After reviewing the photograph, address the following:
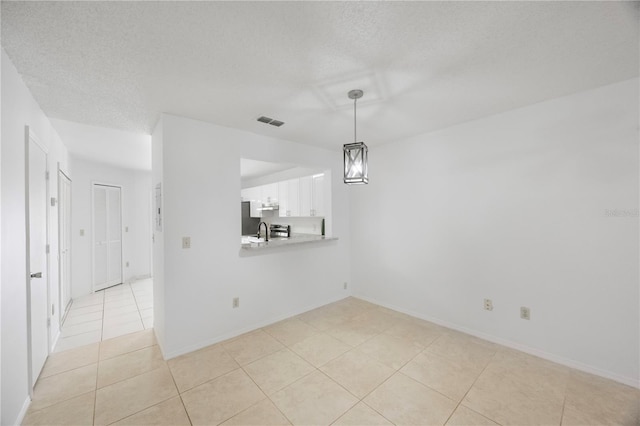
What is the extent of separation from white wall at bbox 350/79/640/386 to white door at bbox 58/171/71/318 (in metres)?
4.77

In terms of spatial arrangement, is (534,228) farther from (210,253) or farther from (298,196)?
(298,196)

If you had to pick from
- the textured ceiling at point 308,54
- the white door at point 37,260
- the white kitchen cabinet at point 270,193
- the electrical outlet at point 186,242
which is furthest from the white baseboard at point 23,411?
the white kitchen cabinet at point 270,193

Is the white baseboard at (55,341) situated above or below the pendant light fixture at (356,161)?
below

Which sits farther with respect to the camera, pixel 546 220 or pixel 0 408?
pixel 546 220

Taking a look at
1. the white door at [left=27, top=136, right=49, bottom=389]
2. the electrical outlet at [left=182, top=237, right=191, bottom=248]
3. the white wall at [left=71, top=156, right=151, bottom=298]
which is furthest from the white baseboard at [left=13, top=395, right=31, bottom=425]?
the white wall at [left=71, top=156, right=151, bottom=298]

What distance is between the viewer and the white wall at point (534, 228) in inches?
86.4

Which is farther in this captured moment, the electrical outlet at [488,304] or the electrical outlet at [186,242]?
the electrical outlet at [488,304]

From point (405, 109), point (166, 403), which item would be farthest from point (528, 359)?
point (166, 403)

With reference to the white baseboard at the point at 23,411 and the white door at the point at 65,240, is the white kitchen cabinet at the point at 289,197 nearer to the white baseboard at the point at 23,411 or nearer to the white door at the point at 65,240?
the white door at the point at 65,240

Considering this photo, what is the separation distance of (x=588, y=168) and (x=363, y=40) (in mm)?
2374

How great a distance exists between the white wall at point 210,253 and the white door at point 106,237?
2.94 meters

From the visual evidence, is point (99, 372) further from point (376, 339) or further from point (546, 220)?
point (546, 220)

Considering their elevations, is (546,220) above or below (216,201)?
below

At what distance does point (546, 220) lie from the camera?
253 cm
